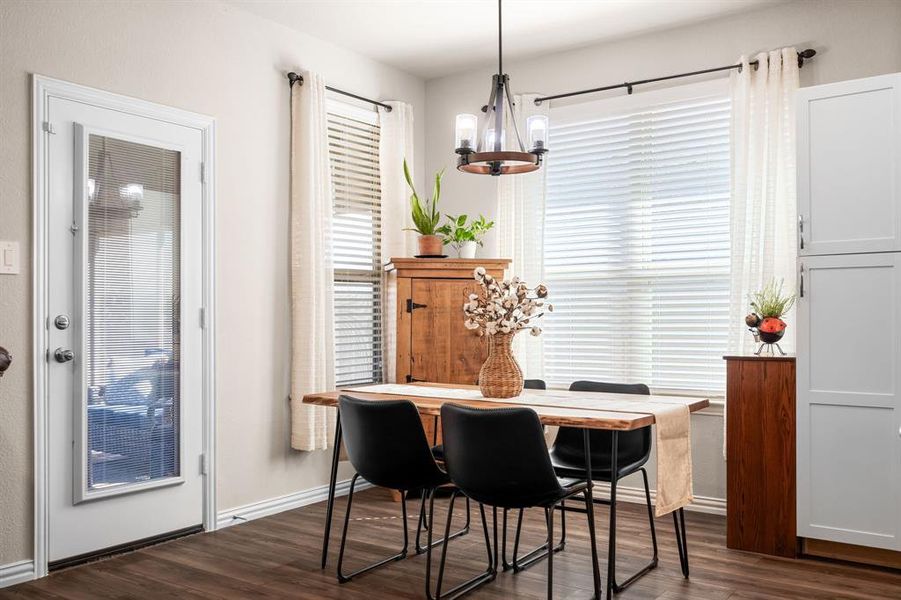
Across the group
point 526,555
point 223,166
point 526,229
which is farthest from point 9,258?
point 526,229

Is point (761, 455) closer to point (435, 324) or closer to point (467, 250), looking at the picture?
point (435, 324)

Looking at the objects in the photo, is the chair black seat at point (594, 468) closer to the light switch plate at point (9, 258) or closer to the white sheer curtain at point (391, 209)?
the white sheer curtain at point (391, 209)

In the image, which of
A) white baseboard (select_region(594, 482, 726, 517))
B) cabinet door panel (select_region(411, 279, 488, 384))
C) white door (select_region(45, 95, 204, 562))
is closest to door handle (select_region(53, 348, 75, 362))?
white door (select_region(45, 95, 204, 562))

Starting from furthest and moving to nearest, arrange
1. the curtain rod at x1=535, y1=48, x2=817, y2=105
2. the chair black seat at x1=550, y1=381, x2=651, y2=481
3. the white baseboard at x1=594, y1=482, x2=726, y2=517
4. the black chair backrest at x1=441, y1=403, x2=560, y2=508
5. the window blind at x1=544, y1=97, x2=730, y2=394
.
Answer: the window blind at x1=544, y1=97, x2=730, y2=394
the white baseboard at x1=594, y1=482, x2=726, y2=517
the curtain rod at x1=535, y1=48, x2=817, y2=105
the chair black seat at x1=550, y1=381, x2=651, y2=481
the black chair backrest at x1=441, y1=403, x2=560, y2=508

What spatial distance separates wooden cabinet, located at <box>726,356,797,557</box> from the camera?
3.55m

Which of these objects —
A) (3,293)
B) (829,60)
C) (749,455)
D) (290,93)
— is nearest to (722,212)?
(829,60)

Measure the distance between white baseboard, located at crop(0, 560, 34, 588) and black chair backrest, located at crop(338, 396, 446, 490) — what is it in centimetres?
145

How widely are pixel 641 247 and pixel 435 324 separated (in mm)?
1306

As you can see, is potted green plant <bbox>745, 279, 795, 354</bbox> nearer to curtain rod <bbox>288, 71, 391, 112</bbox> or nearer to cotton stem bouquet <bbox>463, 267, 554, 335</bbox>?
cotton stem bouquet <bbox>463, 267, 554, 335</bbox>

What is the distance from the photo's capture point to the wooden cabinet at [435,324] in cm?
477

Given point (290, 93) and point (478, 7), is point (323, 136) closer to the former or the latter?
point (290, 93)

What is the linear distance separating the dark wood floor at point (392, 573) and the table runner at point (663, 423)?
0.40 m

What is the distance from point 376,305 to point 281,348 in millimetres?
833

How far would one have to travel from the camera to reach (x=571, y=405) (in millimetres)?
3176
